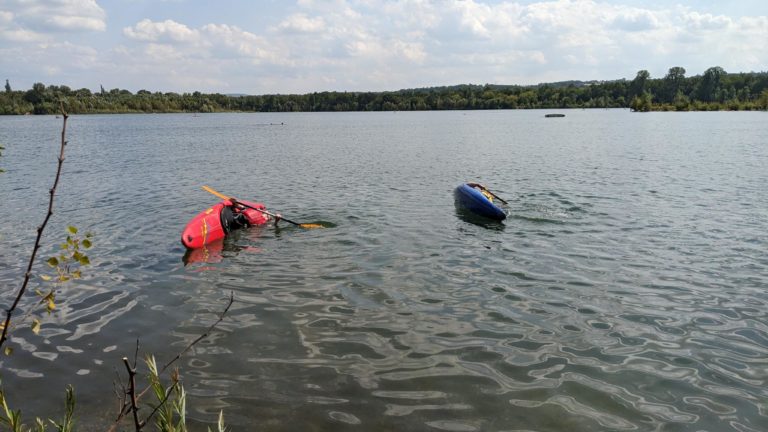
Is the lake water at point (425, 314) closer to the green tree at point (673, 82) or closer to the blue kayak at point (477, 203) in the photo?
the blue kayak at point (477, 203)

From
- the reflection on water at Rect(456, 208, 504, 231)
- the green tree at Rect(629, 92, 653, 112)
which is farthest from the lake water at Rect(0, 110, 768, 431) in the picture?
the green tree at Rect(629, 92, 653, 112)

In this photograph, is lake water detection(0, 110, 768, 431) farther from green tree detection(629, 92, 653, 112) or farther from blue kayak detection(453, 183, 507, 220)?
green tree detection(629, 92, 653, 112)

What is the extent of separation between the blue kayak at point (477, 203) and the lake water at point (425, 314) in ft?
1.53

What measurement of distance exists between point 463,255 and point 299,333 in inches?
236

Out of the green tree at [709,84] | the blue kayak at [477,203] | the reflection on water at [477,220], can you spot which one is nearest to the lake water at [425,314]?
the reflection on water at [477,220]

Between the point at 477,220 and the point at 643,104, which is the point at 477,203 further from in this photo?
the point at 643,104

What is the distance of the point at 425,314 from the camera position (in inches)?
387

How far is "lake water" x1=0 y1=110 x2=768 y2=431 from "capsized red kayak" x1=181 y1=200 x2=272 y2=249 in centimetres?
50

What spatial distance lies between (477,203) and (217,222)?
29.0 feet

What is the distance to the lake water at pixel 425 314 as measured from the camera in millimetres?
6883

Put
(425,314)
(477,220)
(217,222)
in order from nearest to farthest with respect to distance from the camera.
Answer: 1. (425,314)
2. (217,222)
3. (477,220)

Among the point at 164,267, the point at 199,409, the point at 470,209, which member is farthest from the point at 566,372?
the point at 470,209

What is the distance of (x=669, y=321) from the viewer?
366 inches

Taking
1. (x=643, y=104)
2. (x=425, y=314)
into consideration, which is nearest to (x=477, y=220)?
(x=425, y=314)
